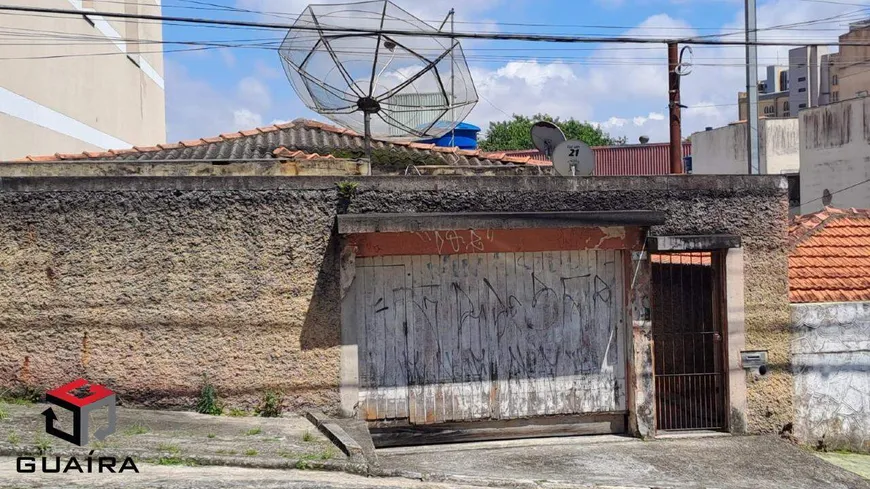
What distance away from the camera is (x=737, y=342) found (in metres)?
8.28

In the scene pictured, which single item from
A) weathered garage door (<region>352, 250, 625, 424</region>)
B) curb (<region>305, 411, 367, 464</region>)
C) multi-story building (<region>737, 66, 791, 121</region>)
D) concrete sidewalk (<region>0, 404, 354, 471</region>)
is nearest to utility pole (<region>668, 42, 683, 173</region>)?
weathered garage door (<region>352, 250, 625, 424</region>)

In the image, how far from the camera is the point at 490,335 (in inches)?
314

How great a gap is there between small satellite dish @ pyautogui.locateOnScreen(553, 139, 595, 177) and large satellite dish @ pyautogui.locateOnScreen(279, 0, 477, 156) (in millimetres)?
1880

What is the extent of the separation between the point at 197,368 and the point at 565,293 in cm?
338

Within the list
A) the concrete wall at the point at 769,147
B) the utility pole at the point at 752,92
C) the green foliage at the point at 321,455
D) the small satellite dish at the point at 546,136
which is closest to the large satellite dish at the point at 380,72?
the small satellite dish at the point at 546,136

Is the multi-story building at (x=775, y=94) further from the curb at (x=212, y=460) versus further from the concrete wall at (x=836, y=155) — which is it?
the curb at (x=212, y=460)

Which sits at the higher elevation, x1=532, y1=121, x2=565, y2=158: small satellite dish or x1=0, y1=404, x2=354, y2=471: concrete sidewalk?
x1=532, y1=121, x2=565, y2=158: small satellite dish

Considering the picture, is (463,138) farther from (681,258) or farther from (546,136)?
(681,258)

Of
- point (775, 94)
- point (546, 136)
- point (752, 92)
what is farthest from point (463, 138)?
point (775, 94)

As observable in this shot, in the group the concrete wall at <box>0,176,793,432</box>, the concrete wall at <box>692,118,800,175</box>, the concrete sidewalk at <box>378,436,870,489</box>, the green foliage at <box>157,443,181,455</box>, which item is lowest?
the concrete sidewalk at <box>378,436,870,489</box>

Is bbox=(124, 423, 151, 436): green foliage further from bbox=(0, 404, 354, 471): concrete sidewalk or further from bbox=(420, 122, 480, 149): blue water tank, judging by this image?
bbox=(420, 122, 480, 149): blue water tank

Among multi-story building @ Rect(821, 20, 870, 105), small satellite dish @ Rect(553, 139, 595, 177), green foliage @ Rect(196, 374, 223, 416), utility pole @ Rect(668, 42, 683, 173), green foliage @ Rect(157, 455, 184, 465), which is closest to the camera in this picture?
green foliage @ Rect(157, 455, 184, 465)

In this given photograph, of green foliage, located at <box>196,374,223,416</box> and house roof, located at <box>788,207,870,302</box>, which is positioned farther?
house roof, located at <box>788,207,870,302</box>

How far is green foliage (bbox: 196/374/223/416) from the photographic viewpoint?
7.38 m
